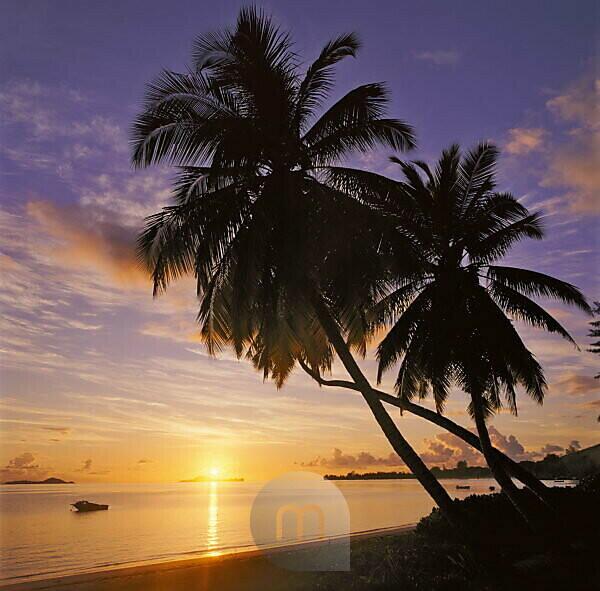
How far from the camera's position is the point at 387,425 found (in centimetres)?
1389

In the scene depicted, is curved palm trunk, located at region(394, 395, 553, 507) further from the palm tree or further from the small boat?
the small boat

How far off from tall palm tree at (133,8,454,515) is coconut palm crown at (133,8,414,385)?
0.02m

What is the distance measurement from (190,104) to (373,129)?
3.91 m

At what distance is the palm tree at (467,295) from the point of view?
1674cm

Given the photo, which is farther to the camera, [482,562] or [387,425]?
[387,425]

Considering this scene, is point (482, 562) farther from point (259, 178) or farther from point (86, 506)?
point (86, 506)

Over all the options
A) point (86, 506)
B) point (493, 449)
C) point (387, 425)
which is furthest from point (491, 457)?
point (86, 506)

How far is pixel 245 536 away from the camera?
133 ft

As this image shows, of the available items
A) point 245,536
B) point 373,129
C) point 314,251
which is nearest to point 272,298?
point 314,251

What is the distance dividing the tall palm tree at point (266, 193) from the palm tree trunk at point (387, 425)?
26mm

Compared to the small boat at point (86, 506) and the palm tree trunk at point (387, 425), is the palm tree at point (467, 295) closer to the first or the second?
the palm tree trunk at point (387, 425)

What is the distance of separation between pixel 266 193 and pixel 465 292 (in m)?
6.30

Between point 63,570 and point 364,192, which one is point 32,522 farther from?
point 364,192

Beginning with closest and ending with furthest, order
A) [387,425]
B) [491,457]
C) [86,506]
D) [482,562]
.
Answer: [482,562]
[387,425]
[491,457]
[86,506]
